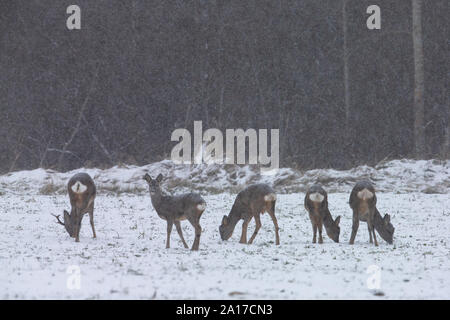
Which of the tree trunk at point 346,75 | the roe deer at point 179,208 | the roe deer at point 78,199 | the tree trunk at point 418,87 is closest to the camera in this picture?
the roe deer at point 179,208

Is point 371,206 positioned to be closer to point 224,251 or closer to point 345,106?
point 224,251

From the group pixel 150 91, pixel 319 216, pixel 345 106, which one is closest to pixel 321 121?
pixel 345 106

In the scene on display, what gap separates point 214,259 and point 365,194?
3.42 meters

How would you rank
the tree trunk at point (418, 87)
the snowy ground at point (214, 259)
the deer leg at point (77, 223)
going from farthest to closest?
1. the tree trunk at point (418, 87)
2. the deer leg at point (77, 223)
3. the snowy ground at point (214, 259)

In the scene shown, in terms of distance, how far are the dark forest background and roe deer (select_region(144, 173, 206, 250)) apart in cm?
1769

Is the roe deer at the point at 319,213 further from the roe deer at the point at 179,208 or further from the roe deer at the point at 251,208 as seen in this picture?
the roe deer at the point at 179,208

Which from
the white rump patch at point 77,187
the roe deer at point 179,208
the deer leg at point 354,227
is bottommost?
the deer leg at point 354,227

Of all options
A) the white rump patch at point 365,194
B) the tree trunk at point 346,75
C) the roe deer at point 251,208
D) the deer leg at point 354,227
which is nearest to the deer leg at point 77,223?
the roe deer at point 251,208

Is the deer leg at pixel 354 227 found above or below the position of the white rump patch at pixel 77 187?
below

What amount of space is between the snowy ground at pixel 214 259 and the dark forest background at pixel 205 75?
1354 cm

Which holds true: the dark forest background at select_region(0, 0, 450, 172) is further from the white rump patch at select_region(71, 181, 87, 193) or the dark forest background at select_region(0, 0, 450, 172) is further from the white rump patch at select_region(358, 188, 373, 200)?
the white rump patch at select_region(71, 181, 87, 193)

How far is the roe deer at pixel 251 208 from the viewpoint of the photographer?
1288 centimetres

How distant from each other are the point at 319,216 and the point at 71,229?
14.6 feet
